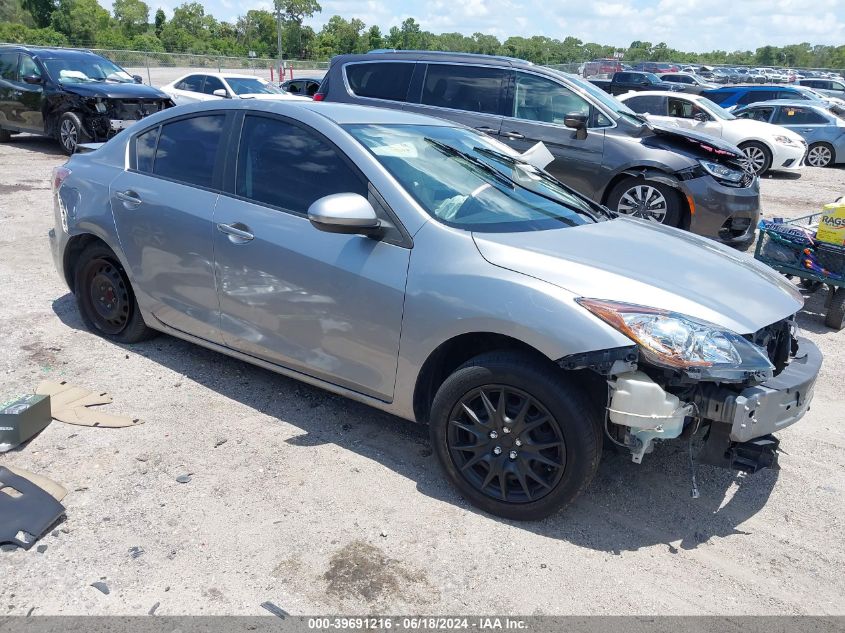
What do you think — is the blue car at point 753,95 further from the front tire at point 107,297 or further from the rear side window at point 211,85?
the front tire at point 107,297

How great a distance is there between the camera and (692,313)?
115 inches

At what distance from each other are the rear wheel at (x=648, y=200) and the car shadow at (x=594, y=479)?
4627 mm

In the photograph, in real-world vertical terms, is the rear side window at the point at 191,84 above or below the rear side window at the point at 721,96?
below

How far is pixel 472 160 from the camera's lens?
157 inches

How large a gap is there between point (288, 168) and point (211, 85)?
13893 mm

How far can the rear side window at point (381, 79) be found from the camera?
28.8 ft

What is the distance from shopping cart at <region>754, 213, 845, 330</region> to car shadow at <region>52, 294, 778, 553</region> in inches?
117

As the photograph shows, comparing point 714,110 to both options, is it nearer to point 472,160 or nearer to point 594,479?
point 472,160

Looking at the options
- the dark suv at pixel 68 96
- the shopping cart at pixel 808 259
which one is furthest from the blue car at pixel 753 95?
the dark suv at pixel 68 96

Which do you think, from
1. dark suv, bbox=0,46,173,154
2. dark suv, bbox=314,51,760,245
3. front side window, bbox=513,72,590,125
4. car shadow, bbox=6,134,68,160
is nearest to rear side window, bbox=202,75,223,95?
dark suv, bbox=0,46,173,154

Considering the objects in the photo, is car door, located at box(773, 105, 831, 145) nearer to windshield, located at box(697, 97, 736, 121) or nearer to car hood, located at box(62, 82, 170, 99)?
windshield, located at box(697, 97, 736, 121)

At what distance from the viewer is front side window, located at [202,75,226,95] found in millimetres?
16089

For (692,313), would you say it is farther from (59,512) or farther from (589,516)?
(59,512)

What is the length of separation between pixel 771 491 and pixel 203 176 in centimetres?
354
